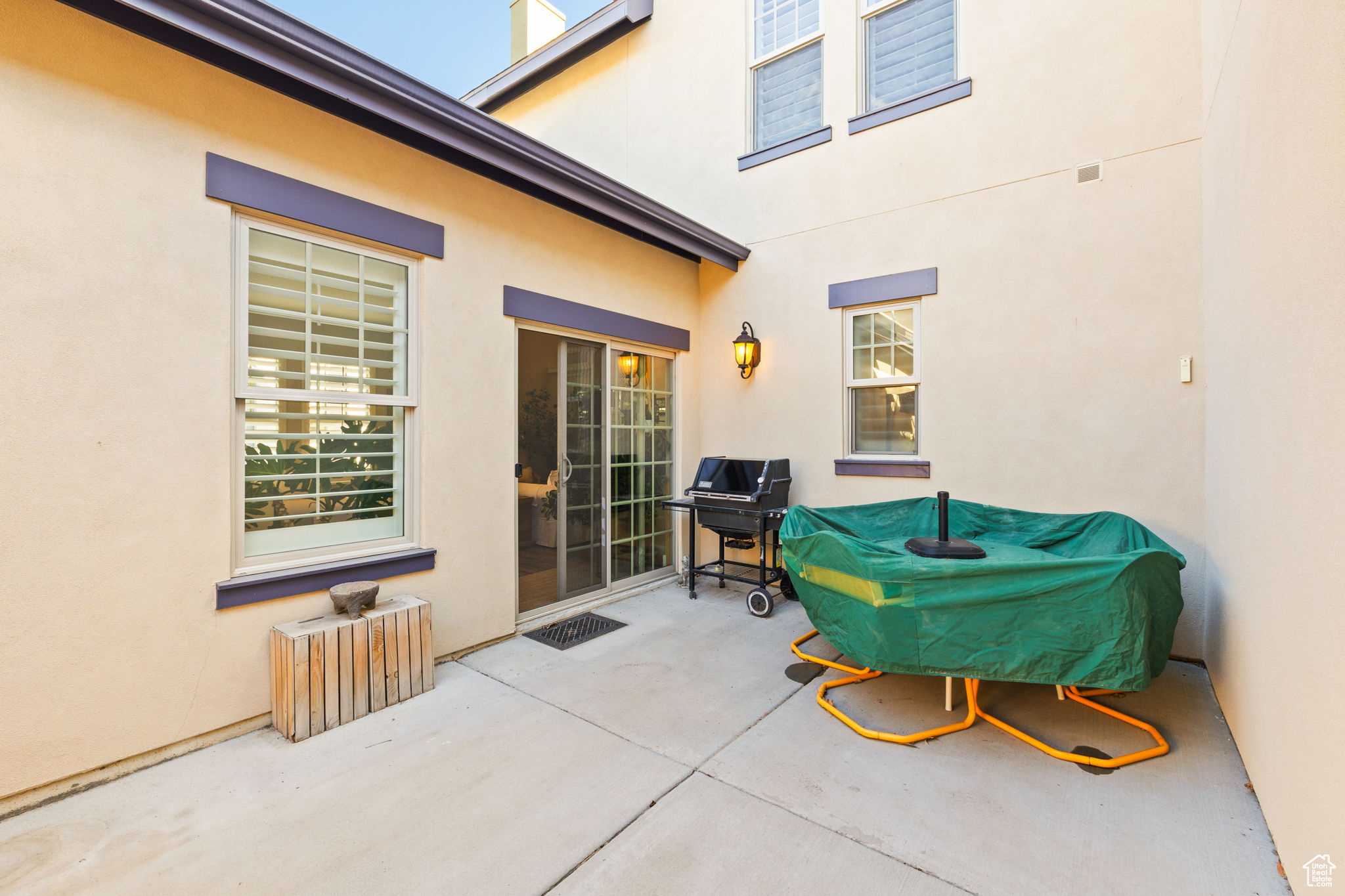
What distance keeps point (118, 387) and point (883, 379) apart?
4.69 meters

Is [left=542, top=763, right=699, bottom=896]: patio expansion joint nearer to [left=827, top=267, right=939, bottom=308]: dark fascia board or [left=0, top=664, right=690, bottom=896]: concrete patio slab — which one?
[left=0, top=664, right=690, bottom=896]: concrete patio slab

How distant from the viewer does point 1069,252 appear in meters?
3.84

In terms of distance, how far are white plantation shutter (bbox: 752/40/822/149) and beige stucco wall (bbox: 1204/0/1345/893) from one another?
2788 mm

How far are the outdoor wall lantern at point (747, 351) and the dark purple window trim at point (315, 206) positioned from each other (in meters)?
2.71

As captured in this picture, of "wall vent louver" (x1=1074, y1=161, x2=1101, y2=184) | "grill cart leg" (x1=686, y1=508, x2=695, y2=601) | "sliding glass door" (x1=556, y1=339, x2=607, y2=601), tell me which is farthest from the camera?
"grill cart leg" (x1=686, y1=508, x2=695, y2=601)

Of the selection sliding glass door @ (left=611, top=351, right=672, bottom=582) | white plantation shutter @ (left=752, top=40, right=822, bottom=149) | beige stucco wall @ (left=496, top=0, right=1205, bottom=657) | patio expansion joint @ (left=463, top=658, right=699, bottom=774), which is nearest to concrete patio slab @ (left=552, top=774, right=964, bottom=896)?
patio expansion joint @ (left=463, top=658, right=699, bottom=774)

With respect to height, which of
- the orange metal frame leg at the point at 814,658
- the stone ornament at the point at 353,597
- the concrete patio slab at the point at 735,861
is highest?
the stone ornament at the point at 353,597

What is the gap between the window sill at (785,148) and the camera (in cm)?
485

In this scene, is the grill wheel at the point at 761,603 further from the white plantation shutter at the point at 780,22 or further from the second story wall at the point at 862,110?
the white plantation shutter at the point at 780,22

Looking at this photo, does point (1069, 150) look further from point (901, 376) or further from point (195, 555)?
point (195, 555)

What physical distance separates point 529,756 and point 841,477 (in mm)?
3315

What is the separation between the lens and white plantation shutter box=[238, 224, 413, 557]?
2807 mm

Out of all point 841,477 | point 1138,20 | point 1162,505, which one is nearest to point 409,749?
point 841,477

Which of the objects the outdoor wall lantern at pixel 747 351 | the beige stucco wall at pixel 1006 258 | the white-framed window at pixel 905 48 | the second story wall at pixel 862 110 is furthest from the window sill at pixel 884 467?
the white-framed window at pixel 905 48
